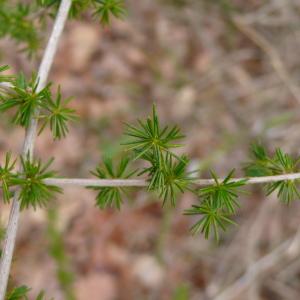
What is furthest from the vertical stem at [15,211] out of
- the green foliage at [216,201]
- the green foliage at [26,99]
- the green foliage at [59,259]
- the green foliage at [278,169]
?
the green foliage at [59,259]

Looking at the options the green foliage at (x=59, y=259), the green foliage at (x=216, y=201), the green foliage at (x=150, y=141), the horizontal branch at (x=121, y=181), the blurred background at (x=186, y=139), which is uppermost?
the blurred background at (x=186, y=139)

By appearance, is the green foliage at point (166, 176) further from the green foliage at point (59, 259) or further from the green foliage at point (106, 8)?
the green foliage at point (59, 259)

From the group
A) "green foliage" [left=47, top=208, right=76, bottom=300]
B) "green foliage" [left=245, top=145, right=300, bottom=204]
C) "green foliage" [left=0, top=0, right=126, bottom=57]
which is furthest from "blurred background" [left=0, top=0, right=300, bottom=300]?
"green foliage" [left=245, top=145, right=300, bottom=204]

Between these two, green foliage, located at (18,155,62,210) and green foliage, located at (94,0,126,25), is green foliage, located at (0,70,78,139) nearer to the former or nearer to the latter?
green foliage, located at (18,155,62,210)

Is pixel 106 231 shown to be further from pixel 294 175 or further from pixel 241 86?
pixel 294 175

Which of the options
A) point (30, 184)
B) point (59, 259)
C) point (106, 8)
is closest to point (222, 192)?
point (30, 184)

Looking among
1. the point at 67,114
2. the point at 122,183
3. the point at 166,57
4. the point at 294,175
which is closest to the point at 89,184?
the point at 122,183

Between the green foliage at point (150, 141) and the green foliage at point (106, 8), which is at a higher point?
the green foliage at point (106, 8)
